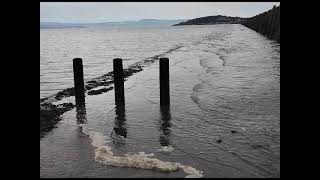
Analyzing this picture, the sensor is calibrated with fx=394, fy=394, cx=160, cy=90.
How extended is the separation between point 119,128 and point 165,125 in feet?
3.76

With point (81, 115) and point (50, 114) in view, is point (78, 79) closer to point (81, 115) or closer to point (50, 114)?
point (81, 115)

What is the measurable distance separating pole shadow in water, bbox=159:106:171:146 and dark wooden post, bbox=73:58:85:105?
250 cm

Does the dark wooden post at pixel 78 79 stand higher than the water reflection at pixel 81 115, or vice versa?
the dark wooden post at pixel 78 79

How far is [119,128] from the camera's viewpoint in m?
9.70

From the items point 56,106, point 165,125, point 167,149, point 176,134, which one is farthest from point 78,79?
point 167,149

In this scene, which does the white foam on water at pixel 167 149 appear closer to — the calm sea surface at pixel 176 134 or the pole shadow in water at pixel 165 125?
the calm sea surface at pixel 176 134

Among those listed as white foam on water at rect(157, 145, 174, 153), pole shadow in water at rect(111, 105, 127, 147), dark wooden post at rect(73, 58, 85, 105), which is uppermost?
dark wooden post at rect(73, 58, 85, 105)

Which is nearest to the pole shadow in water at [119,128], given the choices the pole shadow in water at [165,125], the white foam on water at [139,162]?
the white foam on water at [139,162]

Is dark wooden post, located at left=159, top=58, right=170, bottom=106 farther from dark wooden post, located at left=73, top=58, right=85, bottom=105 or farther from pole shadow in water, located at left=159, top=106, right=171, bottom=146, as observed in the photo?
dark wooden post, located at left=73, top=58, right=85, bottom=105

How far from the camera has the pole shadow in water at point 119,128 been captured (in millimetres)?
8562

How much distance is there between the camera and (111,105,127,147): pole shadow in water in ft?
28.1

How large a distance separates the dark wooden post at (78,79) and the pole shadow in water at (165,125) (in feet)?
8.21

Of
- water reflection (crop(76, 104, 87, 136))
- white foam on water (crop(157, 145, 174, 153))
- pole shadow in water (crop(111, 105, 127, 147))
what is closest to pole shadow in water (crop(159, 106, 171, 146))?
white foam on water (crop(157, 145, 174, 153))
